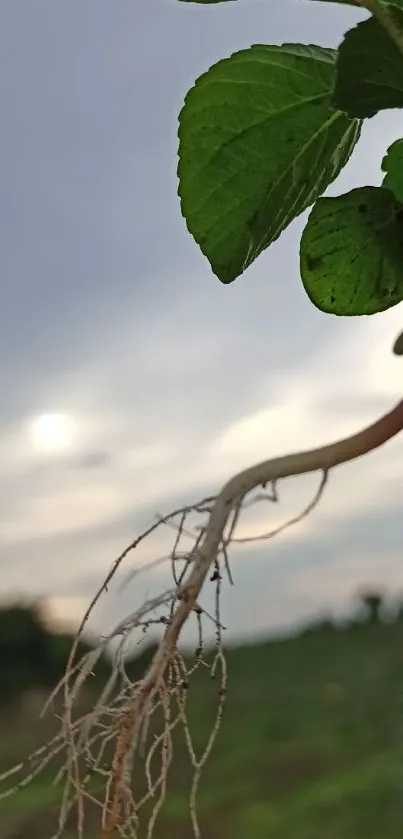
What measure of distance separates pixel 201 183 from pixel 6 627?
4.18 feet

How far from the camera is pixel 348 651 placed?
150 centimetres

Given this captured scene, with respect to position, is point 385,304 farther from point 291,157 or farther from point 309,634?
point 309,634

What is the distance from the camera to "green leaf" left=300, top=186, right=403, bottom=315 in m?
0.32

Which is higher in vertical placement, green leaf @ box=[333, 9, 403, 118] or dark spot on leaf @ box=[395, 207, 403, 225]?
green leaf @ box=[333, 9, 403, 118]

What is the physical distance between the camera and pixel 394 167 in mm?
290

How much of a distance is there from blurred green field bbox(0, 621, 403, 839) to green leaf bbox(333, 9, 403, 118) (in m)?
0.68

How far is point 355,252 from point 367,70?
80 millimetres

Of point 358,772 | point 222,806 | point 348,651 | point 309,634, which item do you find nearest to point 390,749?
point 358,772

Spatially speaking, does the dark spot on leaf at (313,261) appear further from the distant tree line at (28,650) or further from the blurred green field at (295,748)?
the distant tree line at (28,650)

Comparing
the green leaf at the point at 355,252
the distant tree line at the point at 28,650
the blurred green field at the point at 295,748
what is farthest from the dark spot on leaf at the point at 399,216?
the distant tree line at the point at 28,650

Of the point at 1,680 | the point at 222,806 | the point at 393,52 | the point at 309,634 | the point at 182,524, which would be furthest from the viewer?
the point at 309,634

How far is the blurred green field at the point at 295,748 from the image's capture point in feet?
3.30

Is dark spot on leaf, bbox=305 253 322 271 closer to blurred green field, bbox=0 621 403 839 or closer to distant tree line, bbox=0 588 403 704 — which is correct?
blurred green field, bbox=0 621 403 839

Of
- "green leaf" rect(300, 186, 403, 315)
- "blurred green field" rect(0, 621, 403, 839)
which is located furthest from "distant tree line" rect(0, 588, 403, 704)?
"green leaf" rect(300, 186, 403, 315)
